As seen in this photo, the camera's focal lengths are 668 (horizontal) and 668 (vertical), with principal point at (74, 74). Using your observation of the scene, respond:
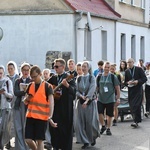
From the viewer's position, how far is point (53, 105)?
1102cm

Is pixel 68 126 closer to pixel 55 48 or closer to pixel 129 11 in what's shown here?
pixel 55 48

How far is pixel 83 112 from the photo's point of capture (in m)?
14.0

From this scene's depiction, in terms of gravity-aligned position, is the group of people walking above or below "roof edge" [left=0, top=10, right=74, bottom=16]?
below

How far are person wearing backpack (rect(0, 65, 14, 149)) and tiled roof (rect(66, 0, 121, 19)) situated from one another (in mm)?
16068

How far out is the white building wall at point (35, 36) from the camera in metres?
29.2

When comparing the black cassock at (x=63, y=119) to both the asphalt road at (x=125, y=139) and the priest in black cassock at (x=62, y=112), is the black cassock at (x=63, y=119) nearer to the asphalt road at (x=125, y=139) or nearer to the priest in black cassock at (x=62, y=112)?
the priest in black cassock at (x=62, y=112)

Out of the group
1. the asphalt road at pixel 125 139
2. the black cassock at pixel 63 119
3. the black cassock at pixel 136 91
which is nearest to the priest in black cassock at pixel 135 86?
the black cassock at pixel 136 91

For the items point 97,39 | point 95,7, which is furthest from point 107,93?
point 95,7

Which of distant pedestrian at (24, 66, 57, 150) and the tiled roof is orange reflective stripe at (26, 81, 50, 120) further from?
the tiled roof

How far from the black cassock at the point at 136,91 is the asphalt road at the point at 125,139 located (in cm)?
40

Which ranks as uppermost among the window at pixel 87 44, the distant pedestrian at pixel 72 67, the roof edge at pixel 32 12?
the roof edge at pixel 32 12

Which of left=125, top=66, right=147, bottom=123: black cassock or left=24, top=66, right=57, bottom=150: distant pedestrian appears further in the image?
left=125, top=66, right=147, bottom=123: black cassock

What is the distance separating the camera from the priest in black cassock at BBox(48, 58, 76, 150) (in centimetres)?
1216

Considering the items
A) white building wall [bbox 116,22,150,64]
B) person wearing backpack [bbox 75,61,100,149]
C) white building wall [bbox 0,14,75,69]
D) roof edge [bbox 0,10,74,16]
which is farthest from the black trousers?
white building wall [bbox 116,22,150,64]
